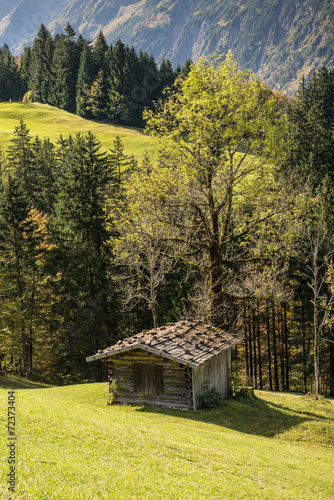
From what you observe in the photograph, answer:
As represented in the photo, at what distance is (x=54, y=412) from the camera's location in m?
13.6

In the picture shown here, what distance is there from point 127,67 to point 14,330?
305ft

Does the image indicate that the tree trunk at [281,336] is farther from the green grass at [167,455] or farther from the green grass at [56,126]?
the green grass at [56,126]

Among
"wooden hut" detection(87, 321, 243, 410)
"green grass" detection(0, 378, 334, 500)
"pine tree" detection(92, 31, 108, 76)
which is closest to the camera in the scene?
"green grass" detection(0, 378, 334, 500)

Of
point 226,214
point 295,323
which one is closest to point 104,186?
point 226,214

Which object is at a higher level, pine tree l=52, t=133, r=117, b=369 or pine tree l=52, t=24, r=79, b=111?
pine tree l=52, t=24, r=79, b=111

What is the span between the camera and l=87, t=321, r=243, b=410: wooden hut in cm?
1942

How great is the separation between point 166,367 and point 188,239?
25.9 feet

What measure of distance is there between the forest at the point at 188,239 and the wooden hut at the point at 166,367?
3431 millimetres

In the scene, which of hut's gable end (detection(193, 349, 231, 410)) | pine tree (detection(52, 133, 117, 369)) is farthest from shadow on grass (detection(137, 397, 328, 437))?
pine tree (detection(52, 133, 117, 369))

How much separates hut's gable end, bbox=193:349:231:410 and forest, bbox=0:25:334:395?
2767 mm

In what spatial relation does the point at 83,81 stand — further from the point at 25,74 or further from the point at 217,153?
the point at 217,153

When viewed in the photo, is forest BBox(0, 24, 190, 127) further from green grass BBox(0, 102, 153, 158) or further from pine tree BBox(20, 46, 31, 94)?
green grass BBox(0, 102, 153, 158)

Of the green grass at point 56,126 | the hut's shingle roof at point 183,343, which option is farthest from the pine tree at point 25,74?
the hut's shingle roof at point 183,343

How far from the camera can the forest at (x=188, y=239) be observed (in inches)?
847
